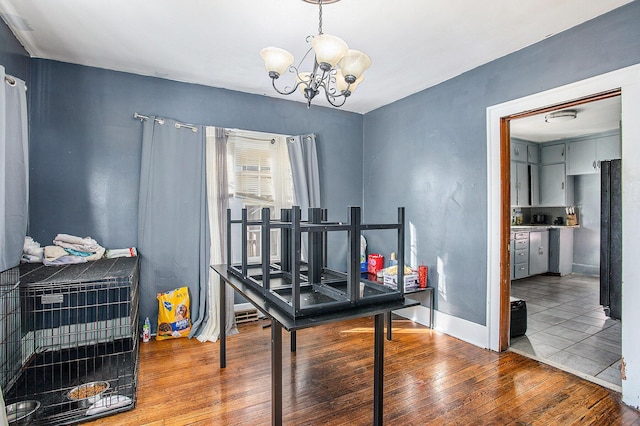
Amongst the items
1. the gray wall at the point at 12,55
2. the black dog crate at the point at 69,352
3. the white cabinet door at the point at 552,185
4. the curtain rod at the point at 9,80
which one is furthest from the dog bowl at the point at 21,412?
the white cabinet door at the point at 552,185

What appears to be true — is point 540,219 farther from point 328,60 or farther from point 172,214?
point 172,214

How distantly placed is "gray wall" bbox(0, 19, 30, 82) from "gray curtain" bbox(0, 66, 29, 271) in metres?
0.19

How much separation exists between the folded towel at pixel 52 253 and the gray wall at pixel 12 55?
51.6 inches

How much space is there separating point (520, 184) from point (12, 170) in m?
6.80

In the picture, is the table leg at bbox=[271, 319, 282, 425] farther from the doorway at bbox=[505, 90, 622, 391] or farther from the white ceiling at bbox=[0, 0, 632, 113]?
the doorway at bbox=[505, 90, 622, 391]

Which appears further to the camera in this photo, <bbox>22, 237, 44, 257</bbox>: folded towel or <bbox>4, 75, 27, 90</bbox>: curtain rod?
<bbox>22, 237, 44, 257</bbox>: folded towel

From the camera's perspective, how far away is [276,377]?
60.6 inches

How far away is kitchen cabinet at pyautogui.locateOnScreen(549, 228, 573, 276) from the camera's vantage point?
5.84 metres

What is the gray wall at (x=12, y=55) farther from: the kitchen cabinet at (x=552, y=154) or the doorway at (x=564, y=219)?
the kitchen cabinet at (x=552, y=154)

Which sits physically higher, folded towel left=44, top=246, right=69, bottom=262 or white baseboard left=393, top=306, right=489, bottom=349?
folded towel left=44, top=246, right=69, bottom=262

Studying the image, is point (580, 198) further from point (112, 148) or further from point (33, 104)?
point (33, 104)

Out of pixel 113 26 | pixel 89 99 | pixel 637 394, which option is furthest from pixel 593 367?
pixel 89 99

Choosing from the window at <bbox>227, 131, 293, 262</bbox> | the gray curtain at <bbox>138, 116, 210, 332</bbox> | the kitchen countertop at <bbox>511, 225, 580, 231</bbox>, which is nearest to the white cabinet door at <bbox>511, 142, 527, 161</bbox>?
the kitchen countertop at <bbox>511, 225, 580, 231</bbox>

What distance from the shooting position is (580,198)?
5.98 meters
